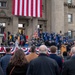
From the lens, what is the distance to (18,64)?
6.70 metres

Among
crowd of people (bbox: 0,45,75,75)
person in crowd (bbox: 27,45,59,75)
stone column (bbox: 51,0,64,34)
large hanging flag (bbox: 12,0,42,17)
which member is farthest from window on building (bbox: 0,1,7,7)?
person in crowd (bbox: 27,45,59,75)

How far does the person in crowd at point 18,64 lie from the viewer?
262 inches

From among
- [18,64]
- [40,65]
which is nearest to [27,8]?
[18,64]

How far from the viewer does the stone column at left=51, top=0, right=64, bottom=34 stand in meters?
39.7

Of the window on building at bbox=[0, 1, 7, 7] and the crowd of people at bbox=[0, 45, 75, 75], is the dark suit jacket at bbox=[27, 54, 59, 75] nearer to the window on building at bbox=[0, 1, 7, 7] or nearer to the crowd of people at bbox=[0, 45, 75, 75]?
the crowd of people at bbox=[0, 45, 75, 75]

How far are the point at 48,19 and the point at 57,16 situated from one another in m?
1.49

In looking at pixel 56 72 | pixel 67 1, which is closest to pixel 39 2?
pixel 67 1

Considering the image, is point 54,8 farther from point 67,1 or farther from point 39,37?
point 39,37

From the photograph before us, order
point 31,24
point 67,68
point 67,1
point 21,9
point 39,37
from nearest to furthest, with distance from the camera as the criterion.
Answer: point 67,68, point 39,37, point 21,9, point 31,24, point 67,1

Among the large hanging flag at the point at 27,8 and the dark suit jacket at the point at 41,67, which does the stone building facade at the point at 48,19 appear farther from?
the dark suit jacket at the point at 41,67

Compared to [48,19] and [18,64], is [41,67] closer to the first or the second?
[18,64]

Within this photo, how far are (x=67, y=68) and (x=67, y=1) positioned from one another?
39225 mm

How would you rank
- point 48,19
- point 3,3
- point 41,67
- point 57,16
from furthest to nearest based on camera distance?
1. point 48,19
2. point 57,16
3. point 3,3
4. point 41,67

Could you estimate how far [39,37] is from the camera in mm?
30328
